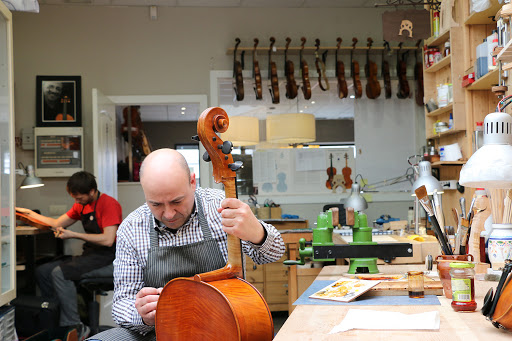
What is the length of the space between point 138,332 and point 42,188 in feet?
15.9

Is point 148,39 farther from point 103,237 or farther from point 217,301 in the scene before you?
point 217,301

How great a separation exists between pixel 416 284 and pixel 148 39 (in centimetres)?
540

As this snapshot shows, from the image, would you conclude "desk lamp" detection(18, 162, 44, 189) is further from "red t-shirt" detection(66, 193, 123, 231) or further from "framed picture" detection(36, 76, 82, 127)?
"red t-shirt" detection(66, 193, 123, 231)

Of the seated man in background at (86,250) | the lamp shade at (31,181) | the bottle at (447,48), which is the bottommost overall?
the seated man in background at (86,250)

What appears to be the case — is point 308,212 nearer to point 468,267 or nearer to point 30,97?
point 30,97

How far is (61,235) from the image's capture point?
16.4 feet

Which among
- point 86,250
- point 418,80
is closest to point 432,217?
point 86,250

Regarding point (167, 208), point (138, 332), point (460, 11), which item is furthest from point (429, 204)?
point (460, 11)

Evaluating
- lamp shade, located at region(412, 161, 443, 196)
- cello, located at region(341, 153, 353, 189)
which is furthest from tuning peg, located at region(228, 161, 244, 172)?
cello, located at region(341, 153, 353, 189)

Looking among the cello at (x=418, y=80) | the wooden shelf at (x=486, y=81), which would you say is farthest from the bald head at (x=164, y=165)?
the cello at (x=418, y=80)

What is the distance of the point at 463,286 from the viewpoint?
165 centimetres

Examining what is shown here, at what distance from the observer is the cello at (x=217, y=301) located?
1515 mm

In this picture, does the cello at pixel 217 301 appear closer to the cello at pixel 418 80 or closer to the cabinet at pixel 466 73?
the cabinet at pixel 466 73

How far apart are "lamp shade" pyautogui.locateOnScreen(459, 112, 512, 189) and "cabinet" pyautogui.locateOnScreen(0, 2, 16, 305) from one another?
9.99 ft
